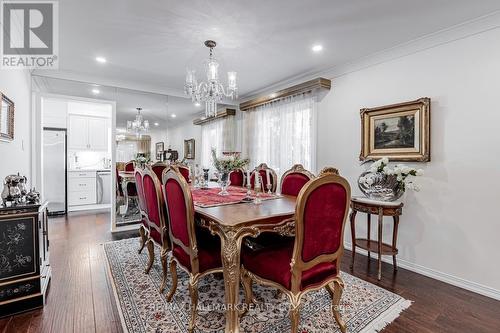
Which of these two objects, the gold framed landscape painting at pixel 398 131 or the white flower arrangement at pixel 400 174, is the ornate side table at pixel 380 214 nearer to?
the white flower arrangement at pixel 400 174

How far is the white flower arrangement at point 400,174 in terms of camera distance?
2651 mm

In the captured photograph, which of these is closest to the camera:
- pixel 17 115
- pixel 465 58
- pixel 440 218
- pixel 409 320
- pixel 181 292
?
pixel 409 320

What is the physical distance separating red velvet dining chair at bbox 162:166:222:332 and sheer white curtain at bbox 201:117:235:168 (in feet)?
11.5

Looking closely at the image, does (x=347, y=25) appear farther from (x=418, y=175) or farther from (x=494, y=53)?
(x=418, y=175)

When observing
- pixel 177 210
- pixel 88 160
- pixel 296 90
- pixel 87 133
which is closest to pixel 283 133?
pixel 296 90

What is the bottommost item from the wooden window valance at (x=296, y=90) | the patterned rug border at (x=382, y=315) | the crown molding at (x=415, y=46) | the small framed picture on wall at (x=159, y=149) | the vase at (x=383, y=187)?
the patterned rug border at (x=382, y=315)

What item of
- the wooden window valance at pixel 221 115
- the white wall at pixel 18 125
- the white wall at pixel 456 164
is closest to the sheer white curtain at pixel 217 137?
the wooden window valance at pixel 221 115

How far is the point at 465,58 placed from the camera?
251 cm

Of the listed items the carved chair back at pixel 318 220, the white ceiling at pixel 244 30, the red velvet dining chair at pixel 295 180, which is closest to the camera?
the carved chair back at pixel 318 220

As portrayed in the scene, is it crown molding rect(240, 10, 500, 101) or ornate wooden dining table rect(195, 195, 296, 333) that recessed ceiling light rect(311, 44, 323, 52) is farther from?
ornate wooden dining table rect(195, 195, 296, 333)

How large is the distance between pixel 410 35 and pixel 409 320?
2.77 metres

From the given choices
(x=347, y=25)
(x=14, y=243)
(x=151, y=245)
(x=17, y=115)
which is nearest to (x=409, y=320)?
(x=151, y=245)

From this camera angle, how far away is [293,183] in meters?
3.01

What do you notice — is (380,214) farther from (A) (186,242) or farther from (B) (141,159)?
(B) (141,159)
